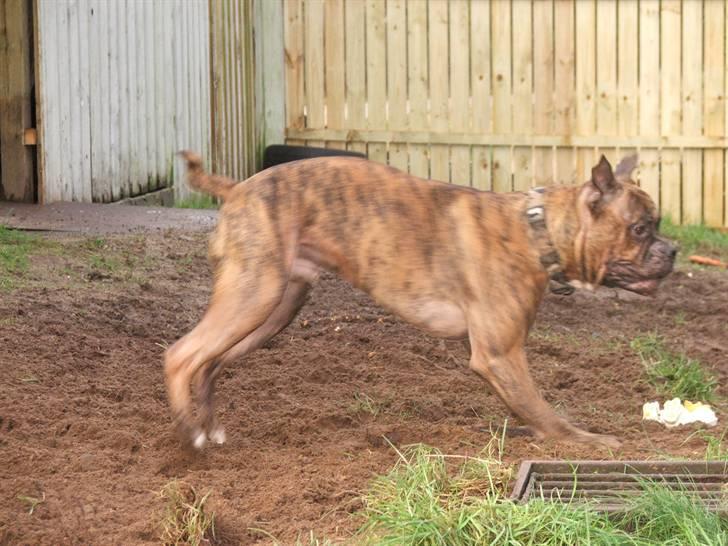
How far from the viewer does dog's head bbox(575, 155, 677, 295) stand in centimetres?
633

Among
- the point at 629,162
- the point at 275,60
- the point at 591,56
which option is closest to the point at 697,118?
the point at 591,56

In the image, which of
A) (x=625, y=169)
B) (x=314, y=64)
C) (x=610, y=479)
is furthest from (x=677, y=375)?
(x=314, y=64)

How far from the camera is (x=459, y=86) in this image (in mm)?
14906

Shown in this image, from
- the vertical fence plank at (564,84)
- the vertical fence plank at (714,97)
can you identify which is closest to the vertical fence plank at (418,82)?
the vertical fence plank at (564,84)

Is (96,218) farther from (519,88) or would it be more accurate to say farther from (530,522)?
(530,522)

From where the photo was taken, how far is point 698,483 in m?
5.27

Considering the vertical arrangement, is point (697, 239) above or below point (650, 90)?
below

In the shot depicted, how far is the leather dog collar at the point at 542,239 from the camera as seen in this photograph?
20.8ft

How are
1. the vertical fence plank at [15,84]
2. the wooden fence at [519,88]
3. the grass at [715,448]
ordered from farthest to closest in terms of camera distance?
the wooden fence at [519,88], the vertical fence plank at [15,84], the grass at [715,448]

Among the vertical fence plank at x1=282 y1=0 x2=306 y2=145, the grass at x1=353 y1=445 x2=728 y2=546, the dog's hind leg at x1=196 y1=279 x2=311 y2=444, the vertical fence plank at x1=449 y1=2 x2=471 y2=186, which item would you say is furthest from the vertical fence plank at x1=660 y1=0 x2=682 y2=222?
the grass at x1=353 y1=445 x2=728 y2=546

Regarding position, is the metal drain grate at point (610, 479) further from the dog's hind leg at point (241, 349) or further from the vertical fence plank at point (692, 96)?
the vertical fence plank at point (692, 96)

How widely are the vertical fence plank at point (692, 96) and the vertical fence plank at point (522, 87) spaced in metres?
1.58

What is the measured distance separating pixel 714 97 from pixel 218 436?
30.4 feet

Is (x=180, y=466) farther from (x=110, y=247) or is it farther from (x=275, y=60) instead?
(x=275, y=60)
